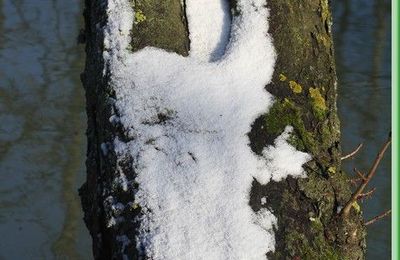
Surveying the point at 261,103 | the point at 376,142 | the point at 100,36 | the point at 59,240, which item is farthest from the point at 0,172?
the point at 261,103

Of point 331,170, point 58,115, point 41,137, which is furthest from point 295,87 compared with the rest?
point 58,115

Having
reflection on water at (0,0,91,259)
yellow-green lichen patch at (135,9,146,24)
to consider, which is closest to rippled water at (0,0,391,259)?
reflection on water at (0,0,91,259)

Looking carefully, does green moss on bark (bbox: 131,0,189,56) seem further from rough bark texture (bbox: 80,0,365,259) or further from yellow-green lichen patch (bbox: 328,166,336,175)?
yellow-green lichen patch (bbox: 328,166,336,175)

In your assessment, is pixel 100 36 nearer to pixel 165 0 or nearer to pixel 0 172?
pixel 165 0

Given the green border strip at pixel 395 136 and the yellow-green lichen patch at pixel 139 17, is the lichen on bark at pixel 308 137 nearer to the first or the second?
the green border strip at pixel 395 136

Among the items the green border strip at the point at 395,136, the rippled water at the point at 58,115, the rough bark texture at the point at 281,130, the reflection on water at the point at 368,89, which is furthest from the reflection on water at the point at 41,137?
the green border strip at the point at 395,136

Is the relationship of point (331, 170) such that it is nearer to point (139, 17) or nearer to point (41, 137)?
point (139, 17)

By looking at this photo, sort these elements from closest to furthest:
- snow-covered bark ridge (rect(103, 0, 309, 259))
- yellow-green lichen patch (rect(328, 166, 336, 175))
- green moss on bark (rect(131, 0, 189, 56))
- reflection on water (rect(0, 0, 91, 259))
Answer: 1. snow-covered bark ridge (rect(103, 0, 309, 259))
2. yellow-green lichen patch (rect(328, 166, 336, 175))
3. green moss on bark (rect(131, 0, 189, 56))
4. reflection on water (rect(0, 0, 91, 259))
